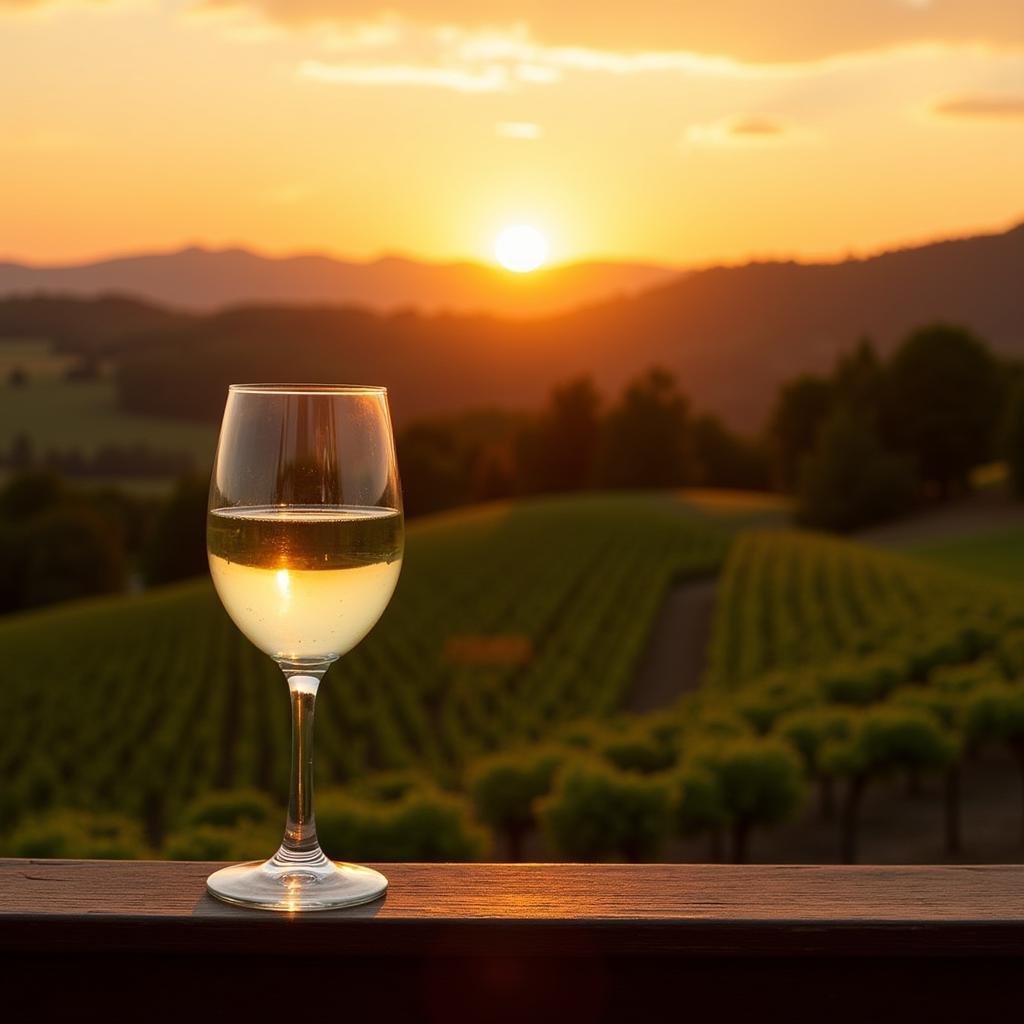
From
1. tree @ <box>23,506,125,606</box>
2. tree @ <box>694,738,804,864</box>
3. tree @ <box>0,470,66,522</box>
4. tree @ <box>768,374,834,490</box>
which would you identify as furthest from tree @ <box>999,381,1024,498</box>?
tree @ <box>694,738,804,864</box>

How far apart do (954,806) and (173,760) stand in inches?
550

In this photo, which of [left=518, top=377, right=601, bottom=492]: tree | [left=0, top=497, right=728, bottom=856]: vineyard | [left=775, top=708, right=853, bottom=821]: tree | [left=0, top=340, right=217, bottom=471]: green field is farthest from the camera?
[left=0, top=340, right=217, bottom=471]: green field

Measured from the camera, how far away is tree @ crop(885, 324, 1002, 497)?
229ft

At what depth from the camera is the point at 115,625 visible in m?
44.7

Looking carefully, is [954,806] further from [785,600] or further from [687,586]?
[687,586]

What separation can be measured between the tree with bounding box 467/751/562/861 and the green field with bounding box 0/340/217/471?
356ft

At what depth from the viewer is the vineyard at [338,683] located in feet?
70.1

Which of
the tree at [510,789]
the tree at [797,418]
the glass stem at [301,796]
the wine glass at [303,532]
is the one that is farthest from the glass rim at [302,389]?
the tree at [797,418]

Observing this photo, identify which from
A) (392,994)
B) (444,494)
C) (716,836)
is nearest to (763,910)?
(392,994)

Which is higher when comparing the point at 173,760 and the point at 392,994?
the point at 392,994

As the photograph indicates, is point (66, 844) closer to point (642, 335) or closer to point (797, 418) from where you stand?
point (797, 418)

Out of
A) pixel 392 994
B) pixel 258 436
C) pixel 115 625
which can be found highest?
pixel 258 436

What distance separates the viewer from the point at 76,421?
5231 inches

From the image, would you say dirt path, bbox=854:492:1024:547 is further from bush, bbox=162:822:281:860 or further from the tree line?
bush, bbox=162:822:281:860
